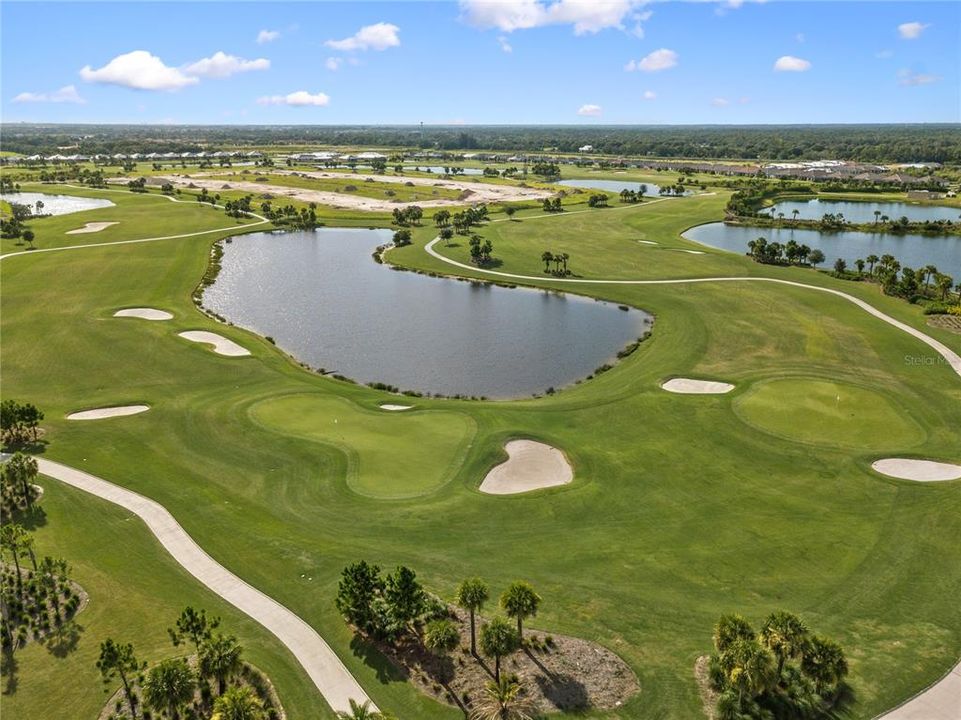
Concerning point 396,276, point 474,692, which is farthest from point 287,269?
point 474,692

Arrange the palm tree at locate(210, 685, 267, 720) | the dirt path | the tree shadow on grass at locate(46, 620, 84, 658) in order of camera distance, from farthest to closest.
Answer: the dirt path < the tree shadow on grass at locate(46, 620, 84, 658) < the palm tree at locate(210, 685, 267, 720)

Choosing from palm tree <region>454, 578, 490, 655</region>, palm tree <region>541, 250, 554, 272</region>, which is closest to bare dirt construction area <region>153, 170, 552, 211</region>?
palm tree <region>541, 250, 554, 272</region>

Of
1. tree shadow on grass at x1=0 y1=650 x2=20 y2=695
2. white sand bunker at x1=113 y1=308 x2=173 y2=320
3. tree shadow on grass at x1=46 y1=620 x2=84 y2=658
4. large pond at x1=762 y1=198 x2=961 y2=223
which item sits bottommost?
tree shadow on grass at x1=0 y1=650 x2=20 y2=695

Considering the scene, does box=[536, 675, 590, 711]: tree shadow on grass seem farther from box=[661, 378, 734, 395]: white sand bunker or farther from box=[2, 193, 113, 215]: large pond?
box=[2, 193, 113, 215]: large pond

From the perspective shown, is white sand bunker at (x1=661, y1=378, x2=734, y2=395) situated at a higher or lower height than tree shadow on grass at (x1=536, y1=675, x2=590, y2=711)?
higher

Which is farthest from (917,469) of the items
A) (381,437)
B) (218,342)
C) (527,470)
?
(218,342)

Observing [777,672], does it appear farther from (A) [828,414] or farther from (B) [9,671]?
(A) [828,414]

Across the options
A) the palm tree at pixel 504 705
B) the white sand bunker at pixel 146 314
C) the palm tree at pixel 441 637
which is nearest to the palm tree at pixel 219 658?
the palm tree at pixel 441 637

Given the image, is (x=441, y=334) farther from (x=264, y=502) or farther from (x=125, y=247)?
(x=125, y=247)

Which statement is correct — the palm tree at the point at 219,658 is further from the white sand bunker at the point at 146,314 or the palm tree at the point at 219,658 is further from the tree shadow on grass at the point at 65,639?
the white sand bunker at the point at 146,314
